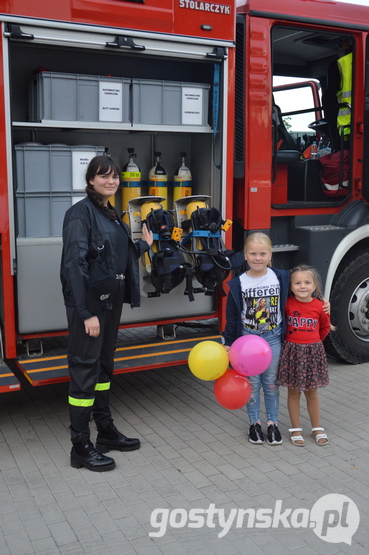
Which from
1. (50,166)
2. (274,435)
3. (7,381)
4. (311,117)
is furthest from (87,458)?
(311,117)

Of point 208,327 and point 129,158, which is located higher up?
point 129,158

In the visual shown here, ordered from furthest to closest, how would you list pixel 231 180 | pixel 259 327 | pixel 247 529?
1. pixel 231 180
2. pixel 259 327
3. pixel 247 529

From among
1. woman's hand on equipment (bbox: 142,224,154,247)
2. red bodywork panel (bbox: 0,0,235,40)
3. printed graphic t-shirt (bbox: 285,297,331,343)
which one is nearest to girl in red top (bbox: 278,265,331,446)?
printed graphic t-shirt (bbox: 285,297,331,343)

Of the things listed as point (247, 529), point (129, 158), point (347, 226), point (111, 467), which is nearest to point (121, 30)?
point (129, 158)

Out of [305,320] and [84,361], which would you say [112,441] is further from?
[305,320]

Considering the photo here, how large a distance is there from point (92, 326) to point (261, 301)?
1.14 metres

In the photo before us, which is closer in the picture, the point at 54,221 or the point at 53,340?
the point at 54,221

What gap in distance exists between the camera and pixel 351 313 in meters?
5.77

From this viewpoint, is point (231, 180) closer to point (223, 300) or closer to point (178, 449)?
point (223, 300)

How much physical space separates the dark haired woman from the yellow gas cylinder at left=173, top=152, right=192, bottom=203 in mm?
1244

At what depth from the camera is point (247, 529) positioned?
3193mm

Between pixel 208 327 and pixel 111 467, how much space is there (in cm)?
179

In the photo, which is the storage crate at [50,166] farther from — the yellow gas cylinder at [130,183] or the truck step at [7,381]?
the truck step at [7,381]

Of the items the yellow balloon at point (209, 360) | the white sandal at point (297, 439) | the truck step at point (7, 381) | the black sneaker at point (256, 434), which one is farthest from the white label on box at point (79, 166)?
the white sandal at point (297, 439)
